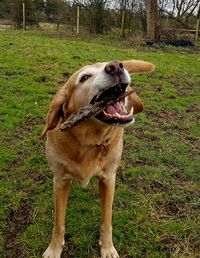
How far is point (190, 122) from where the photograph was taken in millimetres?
6445

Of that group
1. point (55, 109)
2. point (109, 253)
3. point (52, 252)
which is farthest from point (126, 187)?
point (55, 109)

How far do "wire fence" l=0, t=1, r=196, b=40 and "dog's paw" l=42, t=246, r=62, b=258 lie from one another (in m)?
18.4

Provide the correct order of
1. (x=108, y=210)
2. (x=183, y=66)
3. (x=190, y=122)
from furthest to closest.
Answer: (x=183, y=66), (x=190, y=122), (x=108, y=210)

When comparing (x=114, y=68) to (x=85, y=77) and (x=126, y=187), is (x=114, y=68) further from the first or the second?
(x=126, y=187)

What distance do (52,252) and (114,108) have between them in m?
1.37

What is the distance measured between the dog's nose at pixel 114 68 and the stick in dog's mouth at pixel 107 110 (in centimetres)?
11

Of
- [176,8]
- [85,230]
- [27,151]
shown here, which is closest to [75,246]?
[85,230]

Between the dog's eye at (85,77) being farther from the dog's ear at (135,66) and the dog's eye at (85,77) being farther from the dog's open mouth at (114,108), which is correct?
the dog's ear at (135,66)

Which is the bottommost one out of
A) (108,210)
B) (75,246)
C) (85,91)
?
(75,246)

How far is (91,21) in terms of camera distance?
2153 cm

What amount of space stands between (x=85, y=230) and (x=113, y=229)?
0.26 metres

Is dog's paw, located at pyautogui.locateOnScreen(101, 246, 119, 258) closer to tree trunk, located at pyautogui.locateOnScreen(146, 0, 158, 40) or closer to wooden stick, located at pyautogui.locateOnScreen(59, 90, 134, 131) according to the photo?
wooden stick, located at pyautogui.locateOnScreen(59, 90, 134, 131)

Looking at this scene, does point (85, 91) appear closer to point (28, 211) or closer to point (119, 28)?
point (28, 211)

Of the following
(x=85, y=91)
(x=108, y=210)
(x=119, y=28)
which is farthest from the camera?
(x=119, y=28)
